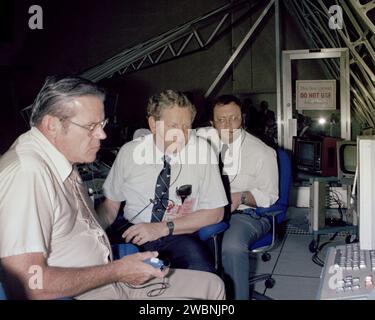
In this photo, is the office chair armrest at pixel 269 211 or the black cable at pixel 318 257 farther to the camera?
the black cable at pixel 318 257

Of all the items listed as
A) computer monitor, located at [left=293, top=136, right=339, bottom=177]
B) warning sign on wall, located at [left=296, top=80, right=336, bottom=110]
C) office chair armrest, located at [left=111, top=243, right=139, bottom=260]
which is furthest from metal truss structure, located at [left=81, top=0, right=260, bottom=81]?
office chair armrest, located at [left=111, top=243, right=139, bottom=260]

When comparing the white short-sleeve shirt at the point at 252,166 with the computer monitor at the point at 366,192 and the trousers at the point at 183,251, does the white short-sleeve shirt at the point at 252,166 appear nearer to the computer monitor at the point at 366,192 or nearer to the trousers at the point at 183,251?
the trousers at the point at 183,251

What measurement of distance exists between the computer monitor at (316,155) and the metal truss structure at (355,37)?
75 centimetres

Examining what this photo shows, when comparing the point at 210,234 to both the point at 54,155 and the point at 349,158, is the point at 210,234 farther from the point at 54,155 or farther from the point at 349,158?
the point at 349,158

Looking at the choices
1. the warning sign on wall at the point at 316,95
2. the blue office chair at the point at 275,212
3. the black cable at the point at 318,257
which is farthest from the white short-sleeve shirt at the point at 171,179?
the warning sign on wall at the point at 316,95

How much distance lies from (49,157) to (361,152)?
94 cm

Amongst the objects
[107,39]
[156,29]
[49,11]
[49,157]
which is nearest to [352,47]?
[49,157]

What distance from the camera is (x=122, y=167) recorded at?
2094mm

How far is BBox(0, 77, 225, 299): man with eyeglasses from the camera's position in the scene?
108 centimetres

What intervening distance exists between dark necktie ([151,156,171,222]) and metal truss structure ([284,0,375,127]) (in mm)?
1802

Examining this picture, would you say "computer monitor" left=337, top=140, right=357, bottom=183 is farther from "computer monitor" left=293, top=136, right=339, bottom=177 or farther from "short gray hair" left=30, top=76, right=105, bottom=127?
"short gray hair" left=30, top=76, right=105, bottom=127

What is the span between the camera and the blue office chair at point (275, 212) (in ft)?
7.75

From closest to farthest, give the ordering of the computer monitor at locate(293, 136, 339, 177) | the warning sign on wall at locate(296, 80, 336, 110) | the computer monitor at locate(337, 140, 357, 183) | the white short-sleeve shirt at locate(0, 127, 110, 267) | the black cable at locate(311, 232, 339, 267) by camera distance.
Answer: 1. the white short-sleeve shirt at locate(0, 127, 110, 267)
2. the black cable at locate(311, 232, 339, 267)
3. the computer monitor at locate(337, 140, 357, 183)
4. the computer monitor at locate(293, 136, 339, 177)
5. the warning sign on wall at locate(296, 80, 336, 110)

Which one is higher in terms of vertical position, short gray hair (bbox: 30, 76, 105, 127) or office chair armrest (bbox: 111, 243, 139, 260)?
short gray hair (bbox: 30, 76, 105, 127)
